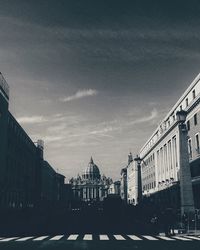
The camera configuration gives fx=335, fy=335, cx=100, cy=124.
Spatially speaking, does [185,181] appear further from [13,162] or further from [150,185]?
[150,185]

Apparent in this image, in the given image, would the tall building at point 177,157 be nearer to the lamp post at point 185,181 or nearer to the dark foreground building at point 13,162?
the lamp post at point 185,181

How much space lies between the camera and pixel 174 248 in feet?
49.8

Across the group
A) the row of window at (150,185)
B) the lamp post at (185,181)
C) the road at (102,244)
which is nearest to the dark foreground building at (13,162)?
the lamp post at (185,181)

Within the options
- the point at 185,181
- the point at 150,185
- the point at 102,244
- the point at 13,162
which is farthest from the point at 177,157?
the point at 102,244

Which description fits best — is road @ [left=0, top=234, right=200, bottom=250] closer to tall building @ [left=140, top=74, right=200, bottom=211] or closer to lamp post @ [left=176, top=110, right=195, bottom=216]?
lamp post @ [left=176, top=110, right=195, bottom=216]

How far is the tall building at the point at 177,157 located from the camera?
1125 inches

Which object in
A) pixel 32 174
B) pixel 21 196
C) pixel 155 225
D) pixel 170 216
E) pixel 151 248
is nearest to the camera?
pixel 151 248

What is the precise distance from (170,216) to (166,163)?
39.0 metres

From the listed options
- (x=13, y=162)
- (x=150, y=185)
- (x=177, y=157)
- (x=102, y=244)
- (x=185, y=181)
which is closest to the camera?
(x=102, y=244)

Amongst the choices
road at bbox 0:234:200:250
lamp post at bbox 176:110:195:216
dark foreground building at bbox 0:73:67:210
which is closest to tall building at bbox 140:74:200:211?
lamp post at bbox 176:110:195:216

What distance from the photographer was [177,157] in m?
53.2

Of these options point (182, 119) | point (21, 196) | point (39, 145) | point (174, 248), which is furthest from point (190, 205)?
point (39, 145)

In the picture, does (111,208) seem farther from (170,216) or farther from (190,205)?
(170,216)

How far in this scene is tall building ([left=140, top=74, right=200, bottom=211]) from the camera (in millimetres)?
28578
